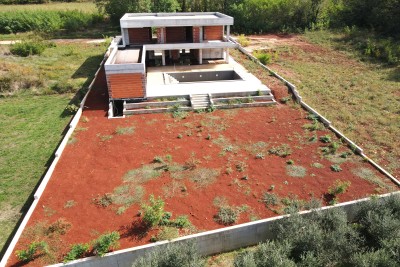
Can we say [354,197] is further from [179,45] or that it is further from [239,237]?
[179,45]

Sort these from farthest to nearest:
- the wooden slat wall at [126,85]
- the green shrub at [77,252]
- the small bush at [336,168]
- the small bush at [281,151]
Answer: the wooden slat wall at [126,85] < the small bush at [281,151] < the small bush at [336,168] < the green shrub at [77,252]

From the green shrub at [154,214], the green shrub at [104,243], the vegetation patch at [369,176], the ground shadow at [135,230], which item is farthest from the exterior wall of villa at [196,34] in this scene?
the green shrub at [104,243]

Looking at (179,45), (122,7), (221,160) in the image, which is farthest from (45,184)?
(122,7)

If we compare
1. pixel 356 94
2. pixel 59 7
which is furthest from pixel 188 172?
pixel 59 7

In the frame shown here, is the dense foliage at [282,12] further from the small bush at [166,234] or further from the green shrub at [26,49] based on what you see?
the small bush at [166,234]

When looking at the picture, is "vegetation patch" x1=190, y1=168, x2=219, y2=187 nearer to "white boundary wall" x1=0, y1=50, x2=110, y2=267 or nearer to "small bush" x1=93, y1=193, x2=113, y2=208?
"small bush" x1=93, y1=193, x2=113, y2=208
